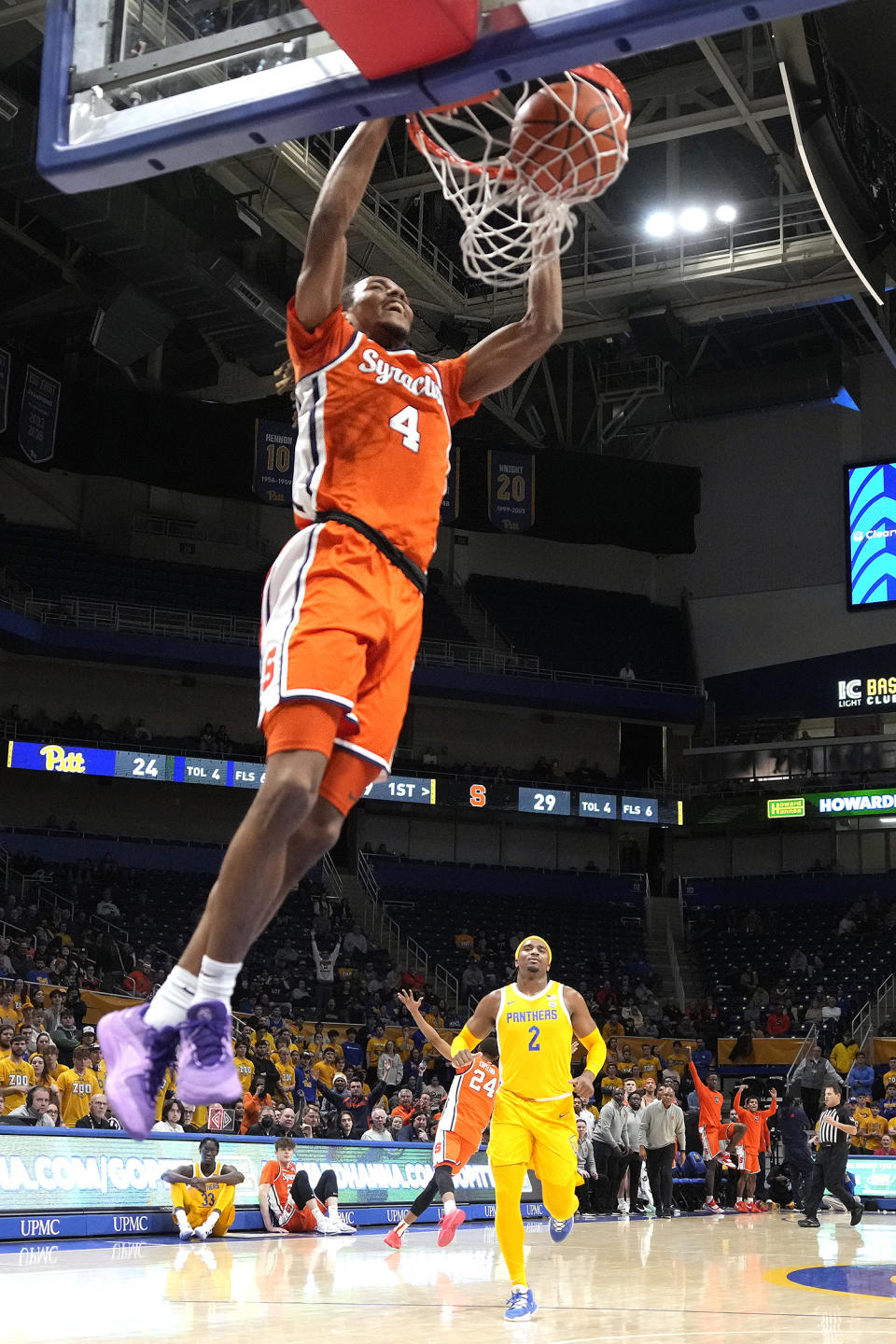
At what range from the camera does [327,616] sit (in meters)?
3.83

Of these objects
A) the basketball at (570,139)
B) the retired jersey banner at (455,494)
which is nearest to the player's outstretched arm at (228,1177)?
the basketball at (570,139)

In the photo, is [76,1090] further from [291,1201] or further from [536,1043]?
[536,1043]

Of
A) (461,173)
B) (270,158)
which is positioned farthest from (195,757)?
(461,173)

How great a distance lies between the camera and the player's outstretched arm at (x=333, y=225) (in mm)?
3928

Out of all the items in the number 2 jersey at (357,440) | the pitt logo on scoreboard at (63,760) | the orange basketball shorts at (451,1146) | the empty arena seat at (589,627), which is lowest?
the orange basketball shorts at (451,1146)

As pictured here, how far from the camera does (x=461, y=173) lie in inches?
180

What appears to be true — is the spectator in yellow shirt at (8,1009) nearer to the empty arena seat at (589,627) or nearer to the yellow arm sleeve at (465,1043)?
the yellow arm sleeve at (465,1043)

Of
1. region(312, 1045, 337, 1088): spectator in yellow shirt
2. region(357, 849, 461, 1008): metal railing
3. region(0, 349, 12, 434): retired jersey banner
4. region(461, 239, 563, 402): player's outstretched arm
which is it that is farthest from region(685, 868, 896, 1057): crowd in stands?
region(461, 239, 563, 402): player's outstretched arm

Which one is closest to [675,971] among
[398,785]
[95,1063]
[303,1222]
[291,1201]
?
[398,785]

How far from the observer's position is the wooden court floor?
→ 7.57 m

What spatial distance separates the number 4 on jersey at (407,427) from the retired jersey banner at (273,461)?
2481cm

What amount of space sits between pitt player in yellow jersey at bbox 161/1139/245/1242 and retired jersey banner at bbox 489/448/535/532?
20.2 metres

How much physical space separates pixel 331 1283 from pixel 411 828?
2575cm

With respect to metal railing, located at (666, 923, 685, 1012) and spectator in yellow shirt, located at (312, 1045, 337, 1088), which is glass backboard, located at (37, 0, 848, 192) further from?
metal railing, located at (666, 923, 685, 1012)
